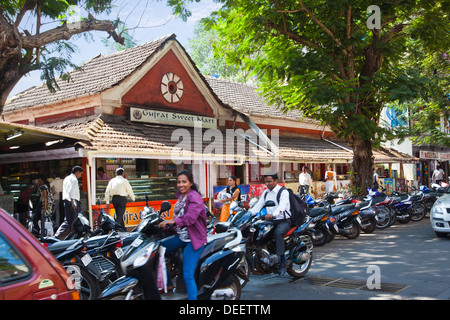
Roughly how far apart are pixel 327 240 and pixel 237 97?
1220cm

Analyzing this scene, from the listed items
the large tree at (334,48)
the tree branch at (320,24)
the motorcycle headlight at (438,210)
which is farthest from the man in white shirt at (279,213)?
the tree branch at (320,24)

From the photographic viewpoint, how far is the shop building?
41.9 ft

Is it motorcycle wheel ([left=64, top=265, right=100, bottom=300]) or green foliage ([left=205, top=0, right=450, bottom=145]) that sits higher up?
green foliage ([left=205, top=0, right=450, bottom=145])

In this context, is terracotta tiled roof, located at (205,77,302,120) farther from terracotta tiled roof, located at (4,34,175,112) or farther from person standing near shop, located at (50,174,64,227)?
person standing near shop, located at (50,174,64,227)

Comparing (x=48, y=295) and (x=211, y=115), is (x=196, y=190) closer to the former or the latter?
(x=48, y=295)

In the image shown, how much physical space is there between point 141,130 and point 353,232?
748 centimetres

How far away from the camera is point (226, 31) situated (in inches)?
542

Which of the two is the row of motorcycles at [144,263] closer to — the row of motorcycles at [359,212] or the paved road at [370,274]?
the paved road at [370,274]

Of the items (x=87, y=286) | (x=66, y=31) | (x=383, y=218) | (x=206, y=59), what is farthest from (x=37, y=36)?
(x=206, y=59)

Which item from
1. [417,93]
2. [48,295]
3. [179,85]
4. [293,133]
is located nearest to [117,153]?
[179,85]

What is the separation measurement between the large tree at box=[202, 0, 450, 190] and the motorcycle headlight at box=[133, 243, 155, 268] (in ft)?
28.0

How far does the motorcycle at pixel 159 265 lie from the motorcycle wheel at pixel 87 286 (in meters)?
1.11

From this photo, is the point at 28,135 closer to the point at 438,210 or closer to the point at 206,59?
the point at 438,210

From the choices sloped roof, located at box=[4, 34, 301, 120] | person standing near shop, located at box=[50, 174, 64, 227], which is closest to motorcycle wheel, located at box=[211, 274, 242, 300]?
person standing near shop, located at box=[50, 174, 64, 227]
